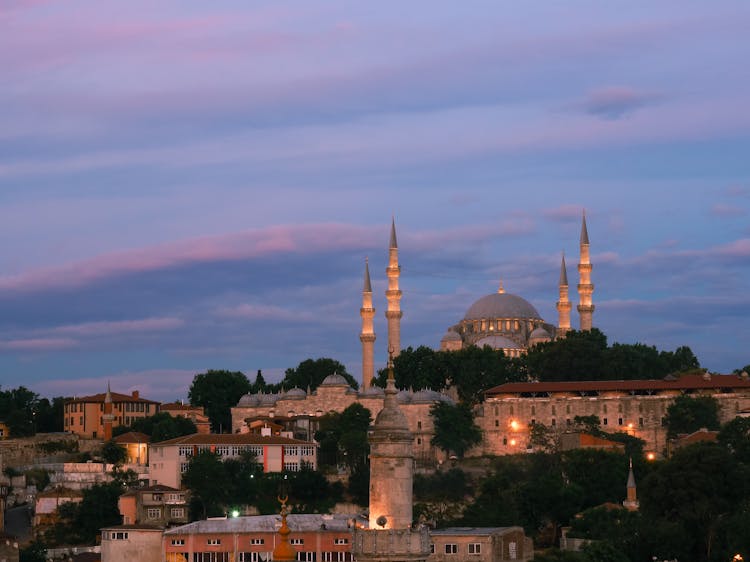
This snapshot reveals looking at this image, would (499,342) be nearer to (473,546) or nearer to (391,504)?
(473,546)

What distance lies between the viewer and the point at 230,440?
94.5m

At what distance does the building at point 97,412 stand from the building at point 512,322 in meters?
23.5

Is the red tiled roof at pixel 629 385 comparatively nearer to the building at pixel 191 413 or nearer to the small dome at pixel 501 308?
the building at pixel 191 413

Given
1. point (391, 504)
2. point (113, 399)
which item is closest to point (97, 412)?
point (113, 399)

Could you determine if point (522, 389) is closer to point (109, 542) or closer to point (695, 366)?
point (695, 366)

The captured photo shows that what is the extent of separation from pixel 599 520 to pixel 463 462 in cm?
2270

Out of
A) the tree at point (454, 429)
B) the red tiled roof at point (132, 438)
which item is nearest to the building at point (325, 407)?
the tree at point (454, 429)

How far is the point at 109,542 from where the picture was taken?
255 feet

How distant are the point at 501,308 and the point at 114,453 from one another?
43642 mm

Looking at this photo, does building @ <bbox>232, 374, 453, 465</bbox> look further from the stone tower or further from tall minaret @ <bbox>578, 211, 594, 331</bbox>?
the stone tower

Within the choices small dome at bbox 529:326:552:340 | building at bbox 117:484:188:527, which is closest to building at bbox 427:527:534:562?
building at bbox 117:484:188:527

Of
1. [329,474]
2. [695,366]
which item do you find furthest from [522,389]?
[695,366]

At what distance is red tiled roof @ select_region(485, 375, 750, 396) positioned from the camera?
324 ft

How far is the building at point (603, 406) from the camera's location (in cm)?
9750
